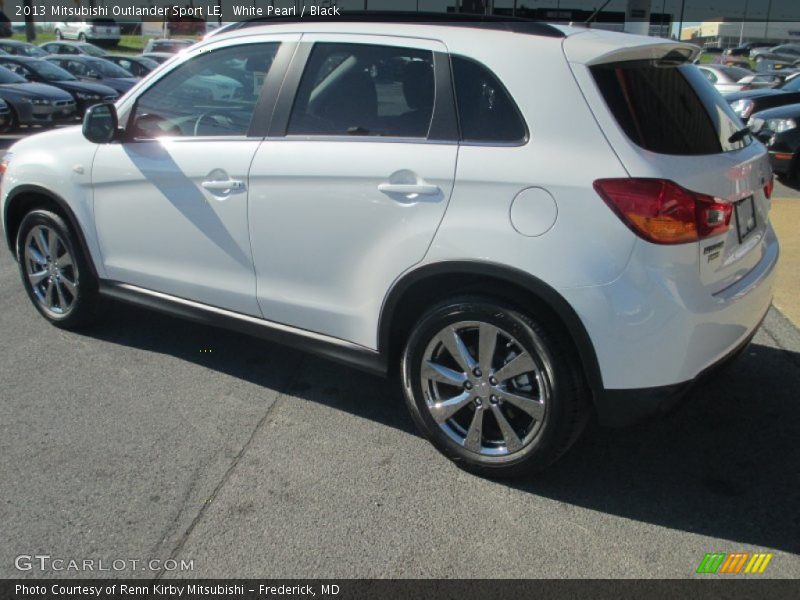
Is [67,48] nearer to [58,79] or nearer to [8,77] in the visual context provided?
[58,79]

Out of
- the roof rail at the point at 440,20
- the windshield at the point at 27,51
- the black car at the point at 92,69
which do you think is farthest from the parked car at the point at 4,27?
the roof rail at the point at 440,20

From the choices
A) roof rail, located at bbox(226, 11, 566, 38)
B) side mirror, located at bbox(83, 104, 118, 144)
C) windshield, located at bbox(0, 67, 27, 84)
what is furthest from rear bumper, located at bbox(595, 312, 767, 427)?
windshield, located at bbox(0, 67, 27, 84)

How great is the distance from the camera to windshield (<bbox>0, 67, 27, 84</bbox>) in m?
15.2

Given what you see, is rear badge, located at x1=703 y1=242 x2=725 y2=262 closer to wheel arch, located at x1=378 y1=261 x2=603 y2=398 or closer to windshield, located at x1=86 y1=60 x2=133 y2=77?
wheel arch, located at x1=378 y1=261 x2=603 y2=398

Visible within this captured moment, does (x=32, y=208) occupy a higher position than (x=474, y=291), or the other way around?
(x=474, y=291)

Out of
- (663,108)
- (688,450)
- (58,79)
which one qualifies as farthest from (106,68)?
(688,450)

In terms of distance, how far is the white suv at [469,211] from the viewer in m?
2.70

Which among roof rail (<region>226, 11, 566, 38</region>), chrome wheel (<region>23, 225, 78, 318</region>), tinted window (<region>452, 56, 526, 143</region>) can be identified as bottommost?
chrome wheel (<region>23, 225, 78, 318</region>)

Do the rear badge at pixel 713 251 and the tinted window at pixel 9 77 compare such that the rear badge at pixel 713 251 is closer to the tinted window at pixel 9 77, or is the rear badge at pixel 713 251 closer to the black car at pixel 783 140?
the black car at pixel 783 140

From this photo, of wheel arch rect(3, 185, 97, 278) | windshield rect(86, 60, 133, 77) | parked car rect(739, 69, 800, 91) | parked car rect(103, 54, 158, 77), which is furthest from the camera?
parked car rect(103, 54, 158, 77)

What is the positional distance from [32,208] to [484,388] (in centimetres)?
326

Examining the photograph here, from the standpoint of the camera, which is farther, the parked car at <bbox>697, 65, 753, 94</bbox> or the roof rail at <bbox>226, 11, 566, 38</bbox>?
the parked car at <bbox>697, 65, 753, 94</bbox>

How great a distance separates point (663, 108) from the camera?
2.88 m

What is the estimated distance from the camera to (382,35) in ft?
10.8
